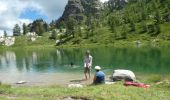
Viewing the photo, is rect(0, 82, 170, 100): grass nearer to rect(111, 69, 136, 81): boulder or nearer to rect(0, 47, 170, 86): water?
rect(111, 69, 136, 81): boulder

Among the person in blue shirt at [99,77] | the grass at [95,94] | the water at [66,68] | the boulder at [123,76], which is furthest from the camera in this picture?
the water at [66,68]

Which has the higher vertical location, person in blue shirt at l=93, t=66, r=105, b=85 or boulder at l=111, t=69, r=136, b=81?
person in blue shirt at l=93, t=66, r=105, b=85

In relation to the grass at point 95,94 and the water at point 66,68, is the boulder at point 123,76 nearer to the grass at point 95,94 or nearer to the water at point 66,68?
the water at point 66,68

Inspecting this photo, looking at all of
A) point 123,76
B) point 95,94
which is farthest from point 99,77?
point 95,94

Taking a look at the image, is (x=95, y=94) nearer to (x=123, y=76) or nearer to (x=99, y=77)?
(x=99, y=77)

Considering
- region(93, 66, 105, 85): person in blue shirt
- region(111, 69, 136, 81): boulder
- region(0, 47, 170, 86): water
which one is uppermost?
region(93, 66, 105, 85): person in blue shirt

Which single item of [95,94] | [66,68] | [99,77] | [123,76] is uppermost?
[95,94]

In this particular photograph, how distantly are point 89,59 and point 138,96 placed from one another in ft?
72.1

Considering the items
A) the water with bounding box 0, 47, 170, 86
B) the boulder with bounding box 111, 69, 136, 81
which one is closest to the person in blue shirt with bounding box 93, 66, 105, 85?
the boulder with bounding box 111, 69, 136, 81

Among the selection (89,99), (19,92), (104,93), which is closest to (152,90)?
(104,93)

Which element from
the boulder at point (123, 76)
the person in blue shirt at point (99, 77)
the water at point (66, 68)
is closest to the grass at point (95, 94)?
the person in blue shirt at point (99, 77)

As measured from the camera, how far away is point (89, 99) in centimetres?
2609

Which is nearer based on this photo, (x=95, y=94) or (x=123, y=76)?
(x=95, y=94)

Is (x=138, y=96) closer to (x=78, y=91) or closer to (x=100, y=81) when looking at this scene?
(x=78, y=91)
